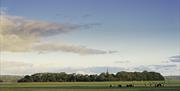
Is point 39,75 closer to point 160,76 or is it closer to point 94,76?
point 94,76

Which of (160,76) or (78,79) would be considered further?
(160,76)

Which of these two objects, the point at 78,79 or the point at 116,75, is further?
the point at 116,75

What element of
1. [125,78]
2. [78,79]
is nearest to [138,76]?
[125,78]

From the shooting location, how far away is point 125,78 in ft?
525

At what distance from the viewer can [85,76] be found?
Result: 15300 cm

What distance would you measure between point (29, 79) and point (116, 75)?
38223mm

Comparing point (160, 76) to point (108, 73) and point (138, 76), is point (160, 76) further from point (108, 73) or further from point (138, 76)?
point (108, 73)

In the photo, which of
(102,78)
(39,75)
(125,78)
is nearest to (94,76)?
(102,78)

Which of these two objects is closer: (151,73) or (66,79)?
(66,79)

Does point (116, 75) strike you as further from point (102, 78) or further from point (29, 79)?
point (29, 79)

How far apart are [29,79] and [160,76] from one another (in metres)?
60.2

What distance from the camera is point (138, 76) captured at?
16062cm

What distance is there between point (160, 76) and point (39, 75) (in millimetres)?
55838

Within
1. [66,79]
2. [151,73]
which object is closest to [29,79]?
[66,79]
